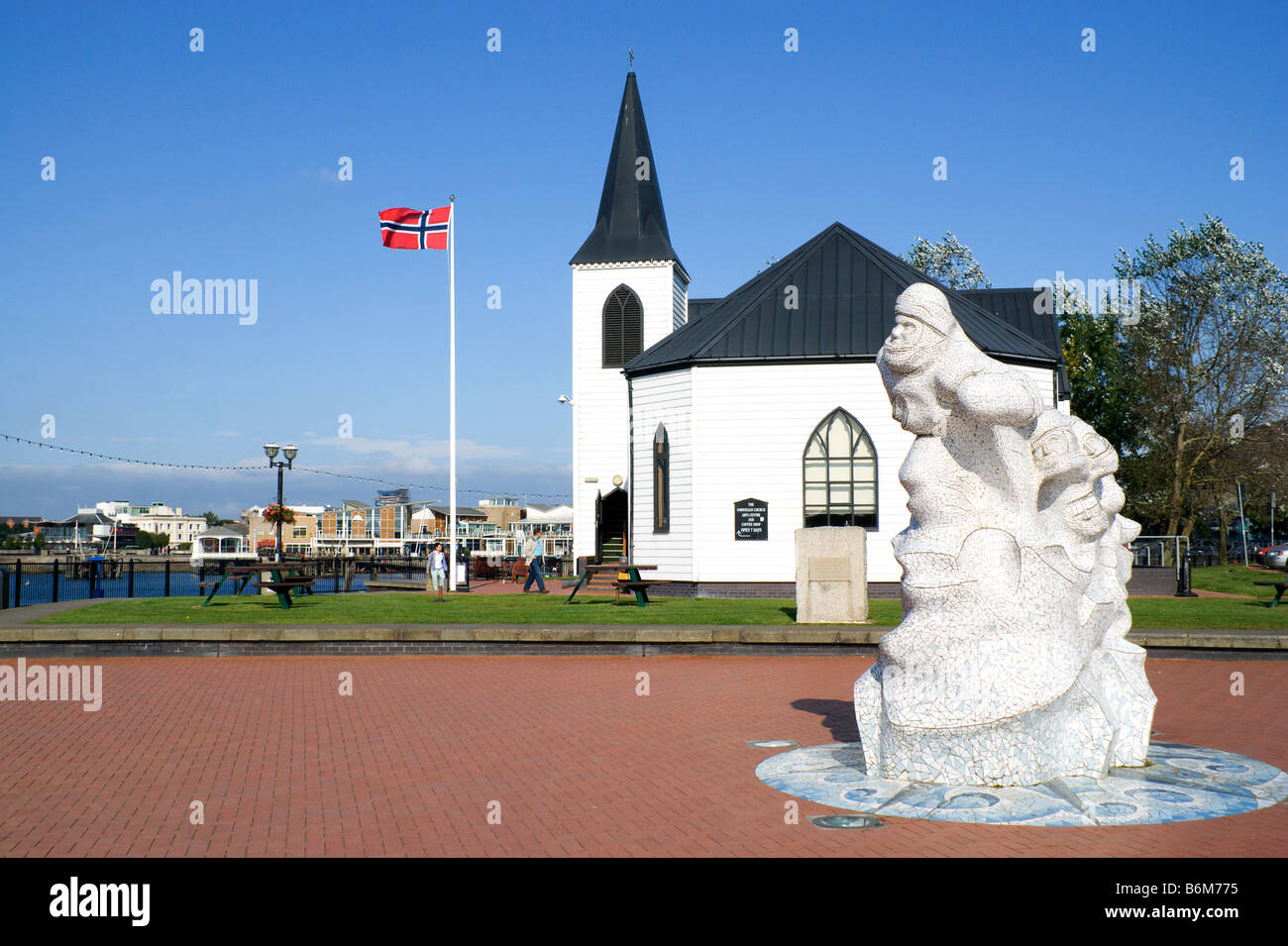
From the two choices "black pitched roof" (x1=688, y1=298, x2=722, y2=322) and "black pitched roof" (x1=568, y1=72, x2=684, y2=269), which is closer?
"black pitched roof" (x1=568, y1=72, x2=684, y2=269)

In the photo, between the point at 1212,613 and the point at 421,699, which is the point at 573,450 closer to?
the point at 1212,613

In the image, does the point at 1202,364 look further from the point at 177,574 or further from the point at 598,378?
the point at 177,574

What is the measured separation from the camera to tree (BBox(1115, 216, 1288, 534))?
48.5m

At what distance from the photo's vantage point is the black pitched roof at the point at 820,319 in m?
26.9

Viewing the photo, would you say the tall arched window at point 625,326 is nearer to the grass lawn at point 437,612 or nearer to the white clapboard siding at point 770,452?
the white clapboard siding at point 770,452

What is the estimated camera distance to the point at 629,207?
38875mm

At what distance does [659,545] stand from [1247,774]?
19923 millimetres

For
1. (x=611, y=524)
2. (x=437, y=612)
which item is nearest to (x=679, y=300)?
(x=611, y=524)

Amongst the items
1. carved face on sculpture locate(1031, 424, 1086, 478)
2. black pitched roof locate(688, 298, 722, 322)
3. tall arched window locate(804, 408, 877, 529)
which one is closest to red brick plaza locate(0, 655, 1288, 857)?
carved face on sculpture locate(1031, 424, 1086, 478)

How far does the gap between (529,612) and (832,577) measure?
228 inches

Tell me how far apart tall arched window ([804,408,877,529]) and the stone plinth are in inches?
325

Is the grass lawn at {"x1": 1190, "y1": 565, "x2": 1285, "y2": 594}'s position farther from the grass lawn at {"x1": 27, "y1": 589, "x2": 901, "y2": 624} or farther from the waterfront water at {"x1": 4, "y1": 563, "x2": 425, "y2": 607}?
the waterfront water at {"x1": 4, "y1": 563, "x2": 425, "y2": 607}

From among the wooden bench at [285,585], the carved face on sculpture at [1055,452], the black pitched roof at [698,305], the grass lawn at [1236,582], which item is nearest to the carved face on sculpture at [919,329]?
the carved face on sculpture at [1055,452]
